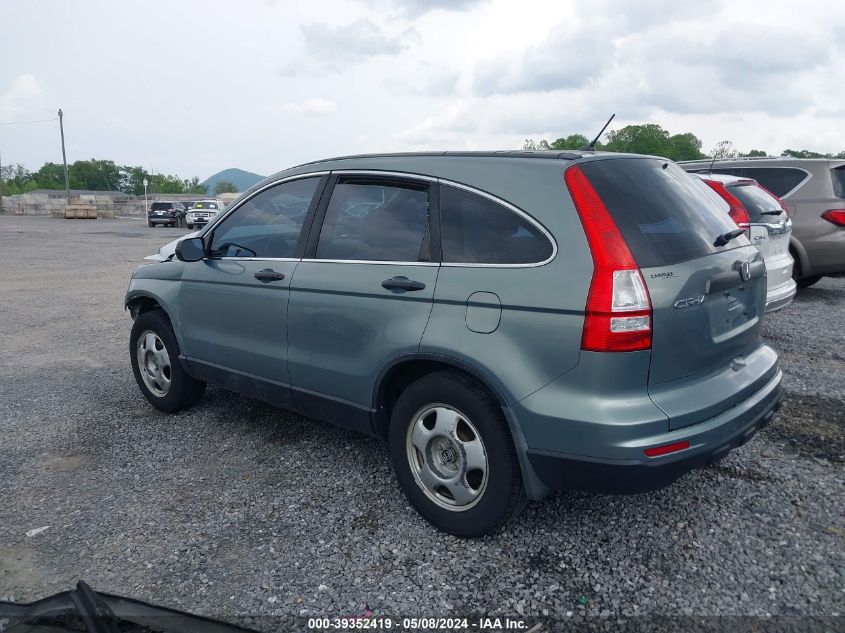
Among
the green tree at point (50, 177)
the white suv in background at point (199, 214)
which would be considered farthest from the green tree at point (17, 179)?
the white suv in background at point (199, 214)

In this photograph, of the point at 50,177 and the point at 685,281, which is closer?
the point at 685,281

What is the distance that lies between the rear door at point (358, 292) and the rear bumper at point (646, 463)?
81 cm

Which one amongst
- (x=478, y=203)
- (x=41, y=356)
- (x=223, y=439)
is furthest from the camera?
(x=41, y=356)

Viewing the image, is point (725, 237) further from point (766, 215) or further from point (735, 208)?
point (766, 215)

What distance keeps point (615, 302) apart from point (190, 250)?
2.83m

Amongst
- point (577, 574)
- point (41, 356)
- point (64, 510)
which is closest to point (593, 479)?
point (577, 574)

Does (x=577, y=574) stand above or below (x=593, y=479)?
below

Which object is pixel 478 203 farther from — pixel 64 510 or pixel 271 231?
pixel 64 510

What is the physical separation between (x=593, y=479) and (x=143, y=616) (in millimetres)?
1787

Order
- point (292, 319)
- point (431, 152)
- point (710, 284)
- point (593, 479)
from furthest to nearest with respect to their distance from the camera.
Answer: point (292, 319) → point (431, 152) → point (710, 284) → point (593, 479)

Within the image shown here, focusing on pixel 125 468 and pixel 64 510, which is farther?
pixel 125 468

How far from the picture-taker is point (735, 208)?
6449 mm

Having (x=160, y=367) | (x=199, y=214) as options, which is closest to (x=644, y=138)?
(x=199, y=214)

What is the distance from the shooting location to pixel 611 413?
8.54ft
